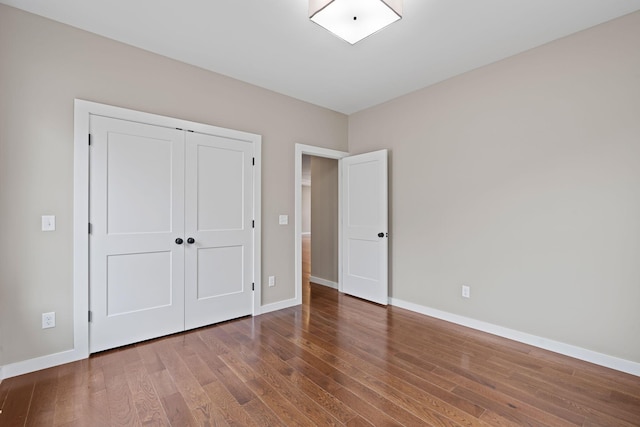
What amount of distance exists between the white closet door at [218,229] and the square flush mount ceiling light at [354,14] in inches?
67.4

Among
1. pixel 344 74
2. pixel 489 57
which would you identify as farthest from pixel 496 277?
pixel 344 74

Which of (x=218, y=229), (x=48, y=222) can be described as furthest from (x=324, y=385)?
(x=48, y=222)

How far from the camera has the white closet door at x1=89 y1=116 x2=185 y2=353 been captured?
2.56m

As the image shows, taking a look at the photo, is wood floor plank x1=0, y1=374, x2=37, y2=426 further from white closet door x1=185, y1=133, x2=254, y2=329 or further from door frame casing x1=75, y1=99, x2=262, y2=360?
white closet door x1=185, y1=133, x2=254, y2=329

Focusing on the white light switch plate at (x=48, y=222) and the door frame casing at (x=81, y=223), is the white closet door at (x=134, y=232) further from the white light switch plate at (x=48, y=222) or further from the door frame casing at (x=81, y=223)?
the white light switch plate at (x=48, y=222)

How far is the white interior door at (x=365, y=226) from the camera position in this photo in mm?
3955

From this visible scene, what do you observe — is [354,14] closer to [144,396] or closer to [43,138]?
[43,138]

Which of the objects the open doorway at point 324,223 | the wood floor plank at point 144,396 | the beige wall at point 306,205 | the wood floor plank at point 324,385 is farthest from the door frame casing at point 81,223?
the beige wall at point 306,205

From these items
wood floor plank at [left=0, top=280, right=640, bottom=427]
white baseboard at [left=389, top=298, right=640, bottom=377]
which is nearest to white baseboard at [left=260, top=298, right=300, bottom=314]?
wood floor plank at [left=0, top=280, right=640, bottom=427]

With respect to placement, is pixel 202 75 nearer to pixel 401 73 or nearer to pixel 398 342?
pixel 401 73

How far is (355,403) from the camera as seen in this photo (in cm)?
190

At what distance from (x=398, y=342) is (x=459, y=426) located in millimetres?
1119

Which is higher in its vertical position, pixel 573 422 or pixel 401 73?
pixel 401 73

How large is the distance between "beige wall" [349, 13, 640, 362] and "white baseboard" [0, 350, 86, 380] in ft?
11.5
